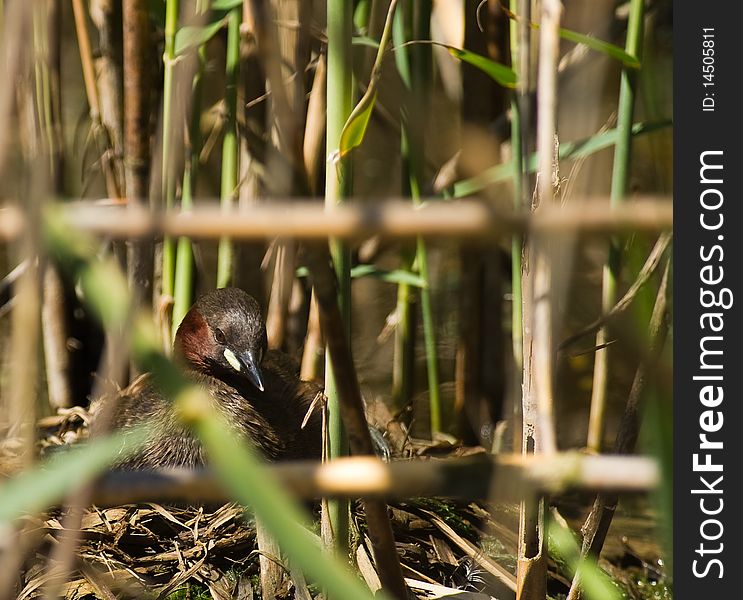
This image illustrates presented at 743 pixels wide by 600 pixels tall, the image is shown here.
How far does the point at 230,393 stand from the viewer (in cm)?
321

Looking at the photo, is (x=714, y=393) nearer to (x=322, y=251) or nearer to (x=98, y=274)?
(x=322, y=251)

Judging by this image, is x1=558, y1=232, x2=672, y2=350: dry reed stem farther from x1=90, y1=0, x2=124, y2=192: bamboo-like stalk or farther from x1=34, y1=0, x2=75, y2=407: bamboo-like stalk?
x1=34, y1=0, x2=75, y2=407: bamboo-like stalk

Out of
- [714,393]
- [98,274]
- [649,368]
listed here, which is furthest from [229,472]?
[714,393]

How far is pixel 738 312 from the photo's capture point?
1.93 meters

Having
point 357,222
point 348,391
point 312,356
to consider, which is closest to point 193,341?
point 312,356

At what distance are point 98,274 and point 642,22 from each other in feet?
5.53

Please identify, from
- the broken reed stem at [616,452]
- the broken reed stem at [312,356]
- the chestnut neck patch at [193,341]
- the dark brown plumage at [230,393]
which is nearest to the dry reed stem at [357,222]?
the broken reed stem at [616,452]

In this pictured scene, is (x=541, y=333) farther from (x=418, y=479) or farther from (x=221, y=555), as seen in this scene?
(x=221, y=555)

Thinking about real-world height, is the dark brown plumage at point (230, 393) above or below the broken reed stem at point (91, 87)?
below

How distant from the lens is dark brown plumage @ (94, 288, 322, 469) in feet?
10.0

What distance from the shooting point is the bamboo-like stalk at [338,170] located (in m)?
→ 1.89

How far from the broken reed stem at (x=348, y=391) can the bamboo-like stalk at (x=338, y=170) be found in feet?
0.89

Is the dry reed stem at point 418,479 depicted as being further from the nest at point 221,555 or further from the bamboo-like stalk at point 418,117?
the bamboo-like stalk at point 418,117

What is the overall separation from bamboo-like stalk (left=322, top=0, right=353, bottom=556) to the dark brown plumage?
902 mm
